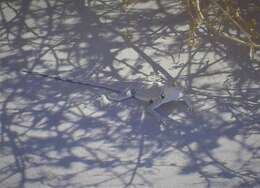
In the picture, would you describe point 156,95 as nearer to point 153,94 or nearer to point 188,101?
point 153,94

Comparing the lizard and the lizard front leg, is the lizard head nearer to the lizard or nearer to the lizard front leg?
the lizard

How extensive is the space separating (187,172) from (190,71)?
93cm

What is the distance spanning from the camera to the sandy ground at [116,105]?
2.83 meters

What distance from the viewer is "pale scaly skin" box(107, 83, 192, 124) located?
3.18 m

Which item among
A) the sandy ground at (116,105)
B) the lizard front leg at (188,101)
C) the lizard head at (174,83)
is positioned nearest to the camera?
the sandy ground at (116,105)

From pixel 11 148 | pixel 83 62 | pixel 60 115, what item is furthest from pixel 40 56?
pixel 11 148

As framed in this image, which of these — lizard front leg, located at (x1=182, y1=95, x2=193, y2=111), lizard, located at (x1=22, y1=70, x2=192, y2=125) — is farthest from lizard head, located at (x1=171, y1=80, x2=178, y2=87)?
lizard front leg, located at (x1=182, y1=95, x2=193, y2=111)

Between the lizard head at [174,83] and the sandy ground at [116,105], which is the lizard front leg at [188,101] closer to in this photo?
the sandy ground at [116,105]

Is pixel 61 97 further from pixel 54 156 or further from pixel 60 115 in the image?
pixel 54 156

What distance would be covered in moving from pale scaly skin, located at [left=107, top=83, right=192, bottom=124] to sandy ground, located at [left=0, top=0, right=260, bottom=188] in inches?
2.1

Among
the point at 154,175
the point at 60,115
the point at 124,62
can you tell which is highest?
the point at 124,62

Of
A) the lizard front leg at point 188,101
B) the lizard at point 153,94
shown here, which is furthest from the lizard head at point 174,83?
the lizard front leg at point 188,101

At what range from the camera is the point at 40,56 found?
11.7 feet

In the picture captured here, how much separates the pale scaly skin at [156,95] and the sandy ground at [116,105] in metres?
0.05
